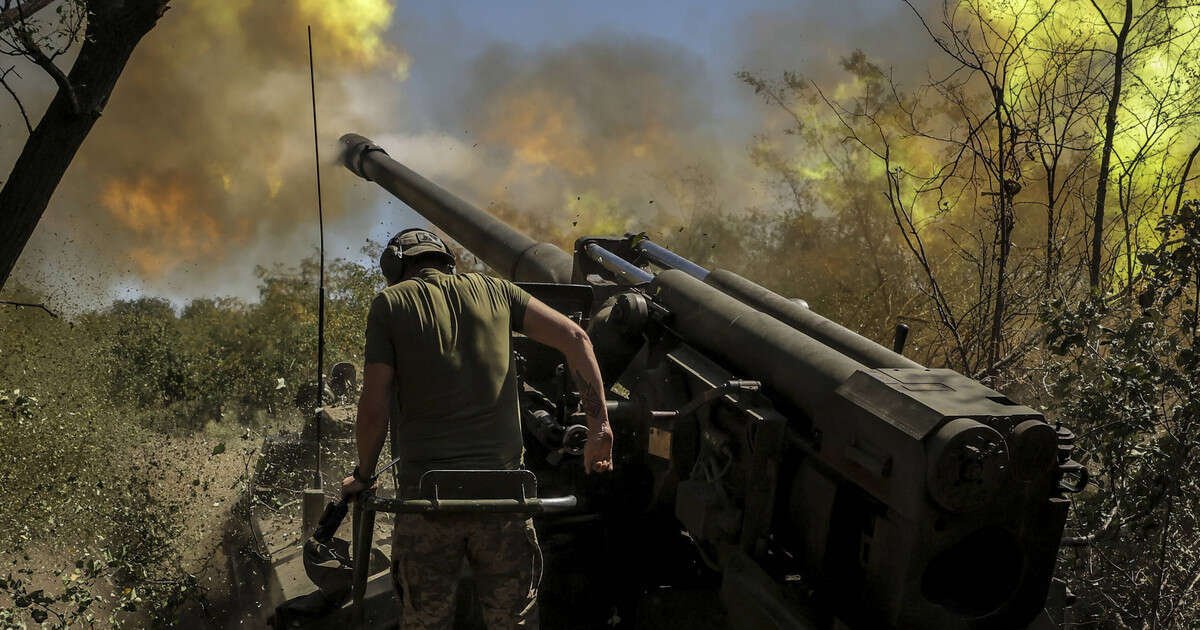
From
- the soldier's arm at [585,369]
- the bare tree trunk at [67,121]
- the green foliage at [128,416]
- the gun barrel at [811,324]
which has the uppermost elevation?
the bare tree trunk at [67,121]

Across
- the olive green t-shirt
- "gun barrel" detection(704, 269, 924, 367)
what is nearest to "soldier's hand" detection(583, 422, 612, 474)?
the olive green t-shirt

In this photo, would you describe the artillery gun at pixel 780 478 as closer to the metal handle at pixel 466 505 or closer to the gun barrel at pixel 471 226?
the metal handle at pixel 466 505

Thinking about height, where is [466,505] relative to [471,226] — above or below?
below

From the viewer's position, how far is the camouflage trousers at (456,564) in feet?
10.9

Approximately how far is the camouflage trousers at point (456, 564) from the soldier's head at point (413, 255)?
1.02m

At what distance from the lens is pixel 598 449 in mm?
3510

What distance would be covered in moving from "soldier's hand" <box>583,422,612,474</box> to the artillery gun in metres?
0.48

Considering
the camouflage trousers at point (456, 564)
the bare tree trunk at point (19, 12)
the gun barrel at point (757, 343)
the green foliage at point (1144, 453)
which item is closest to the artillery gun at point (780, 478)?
the gun barrel at point (757, 343)

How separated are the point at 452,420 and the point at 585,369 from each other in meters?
0.55

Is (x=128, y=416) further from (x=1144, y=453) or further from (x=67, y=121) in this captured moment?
(x=1144, y=453)

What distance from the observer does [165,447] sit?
32.8 feet

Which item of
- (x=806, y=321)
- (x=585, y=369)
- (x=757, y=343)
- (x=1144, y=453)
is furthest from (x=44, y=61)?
(x=1144, y=453)

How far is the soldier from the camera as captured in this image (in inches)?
131

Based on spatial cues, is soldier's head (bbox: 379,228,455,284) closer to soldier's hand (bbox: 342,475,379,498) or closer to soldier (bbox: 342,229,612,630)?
soldier (bbox: 342,229,612,630)
